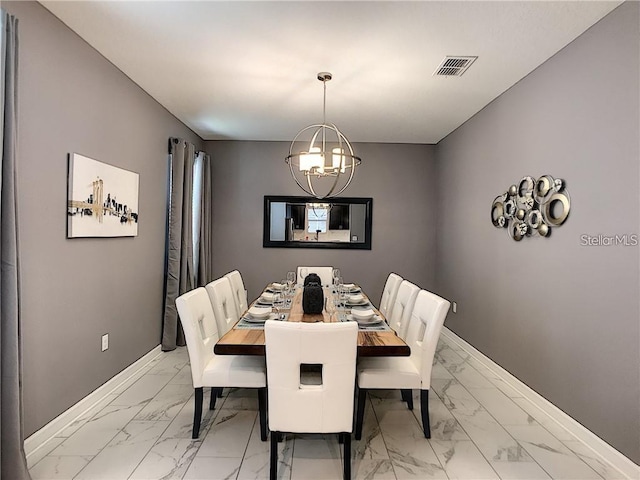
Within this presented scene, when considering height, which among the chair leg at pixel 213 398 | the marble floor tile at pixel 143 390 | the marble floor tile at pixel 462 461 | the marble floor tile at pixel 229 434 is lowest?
the marble floor tile at pixel 143 390

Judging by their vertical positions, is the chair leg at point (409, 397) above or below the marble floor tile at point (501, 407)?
above

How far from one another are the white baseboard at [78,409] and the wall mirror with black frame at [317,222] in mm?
2512

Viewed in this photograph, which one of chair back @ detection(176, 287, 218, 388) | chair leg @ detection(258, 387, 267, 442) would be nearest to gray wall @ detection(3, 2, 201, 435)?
chair back @ detection(176, 287, 218, 388)

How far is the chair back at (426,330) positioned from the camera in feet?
8.10

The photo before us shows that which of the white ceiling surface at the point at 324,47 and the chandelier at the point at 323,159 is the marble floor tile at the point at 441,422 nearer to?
the chandelier at the point at 323,159

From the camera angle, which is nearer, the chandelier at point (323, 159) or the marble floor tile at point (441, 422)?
the marble floor tile at point (441, 422)

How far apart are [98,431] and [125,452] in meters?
0.38

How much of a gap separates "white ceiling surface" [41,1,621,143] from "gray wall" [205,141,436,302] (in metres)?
1.49

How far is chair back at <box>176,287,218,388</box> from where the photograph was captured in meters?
2.40

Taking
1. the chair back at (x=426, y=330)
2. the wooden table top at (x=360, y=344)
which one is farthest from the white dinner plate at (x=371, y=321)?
the chair back at (x=426, y=330)

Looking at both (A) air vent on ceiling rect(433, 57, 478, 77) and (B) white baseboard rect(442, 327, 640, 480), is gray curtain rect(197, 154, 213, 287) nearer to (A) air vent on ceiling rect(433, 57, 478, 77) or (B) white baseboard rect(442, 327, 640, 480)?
(A) air vent on ceiling rect(433, 57, 478, 77)

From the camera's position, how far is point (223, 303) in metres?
3.25

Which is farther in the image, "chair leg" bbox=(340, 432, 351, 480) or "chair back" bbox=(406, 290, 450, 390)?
"chair back" bbox=(406, 290, 450, 390)

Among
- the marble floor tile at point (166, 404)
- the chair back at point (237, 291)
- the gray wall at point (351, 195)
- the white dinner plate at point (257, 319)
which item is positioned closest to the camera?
the white dinner plate at point (257, 319)
